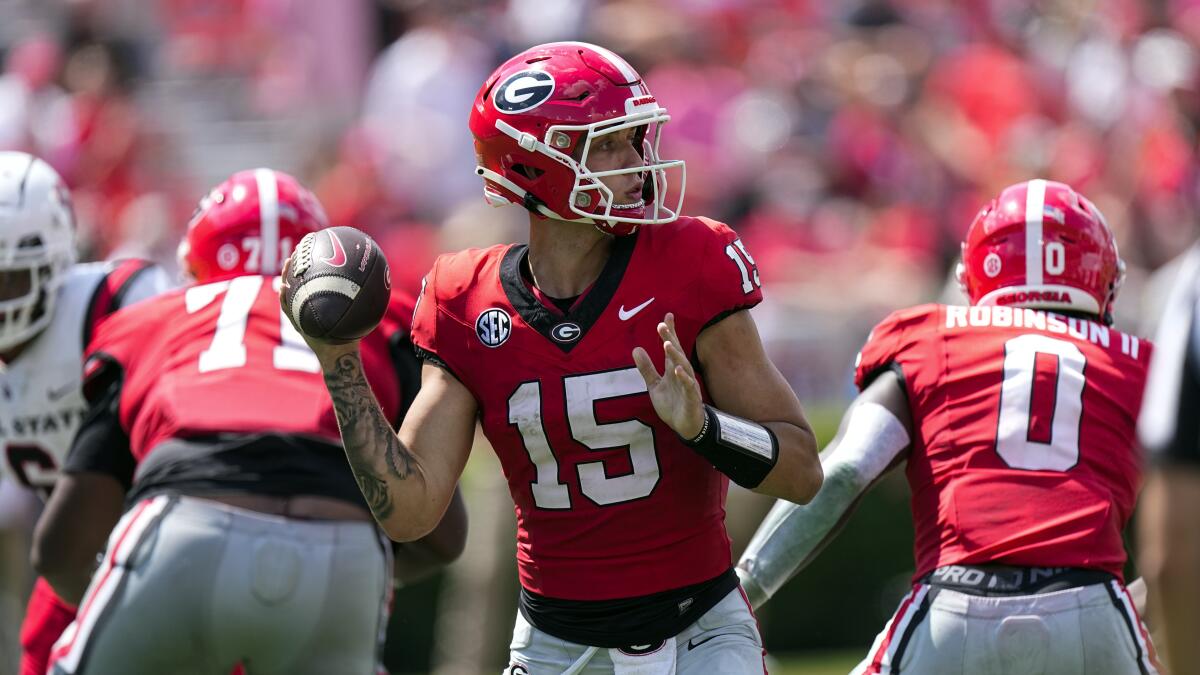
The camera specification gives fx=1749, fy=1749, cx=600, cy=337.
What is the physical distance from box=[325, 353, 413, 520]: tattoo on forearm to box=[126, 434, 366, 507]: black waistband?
1058mm

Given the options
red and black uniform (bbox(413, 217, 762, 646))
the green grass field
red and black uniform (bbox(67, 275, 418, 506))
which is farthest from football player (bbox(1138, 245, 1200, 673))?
the green grass field

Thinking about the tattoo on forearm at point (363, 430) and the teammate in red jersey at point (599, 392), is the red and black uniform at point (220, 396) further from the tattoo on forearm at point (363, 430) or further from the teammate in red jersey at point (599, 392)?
the tattoo on forearm at point (363, 430)

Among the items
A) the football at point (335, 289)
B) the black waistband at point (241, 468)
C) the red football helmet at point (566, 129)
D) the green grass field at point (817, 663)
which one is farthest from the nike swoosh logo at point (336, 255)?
the green grass field at point (817, 663)

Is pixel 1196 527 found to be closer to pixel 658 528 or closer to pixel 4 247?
pixel 658 528

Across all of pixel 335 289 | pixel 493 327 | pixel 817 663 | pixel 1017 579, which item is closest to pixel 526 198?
pixel 493 327

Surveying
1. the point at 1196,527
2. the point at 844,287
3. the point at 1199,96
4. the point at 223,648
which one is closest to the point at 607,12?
the point at 844,287

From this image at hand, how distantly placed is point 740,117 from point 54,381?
7.08 m

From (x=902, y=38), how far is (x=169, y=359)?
8296 millimetres

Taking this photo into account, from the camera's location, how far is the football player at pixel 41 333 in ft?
17.8

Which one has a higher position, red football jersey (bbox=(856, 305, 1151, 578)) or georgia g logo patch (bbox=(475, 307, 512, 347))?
georgia g logo patch (bbox=(475, 307, 512, 347))

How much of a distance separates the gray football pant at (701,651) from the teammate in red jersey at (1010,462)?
48 cm

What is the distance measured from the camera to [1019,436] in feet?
14.4

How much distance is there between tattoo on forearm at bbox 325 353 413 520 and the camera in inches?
145

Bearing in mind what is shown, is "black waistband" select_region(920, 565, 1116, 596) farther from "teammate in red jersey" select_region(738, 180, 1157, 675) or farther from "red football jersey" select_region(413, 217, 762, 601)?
"red football jersey" select_region(413, 217, 762, 601)
